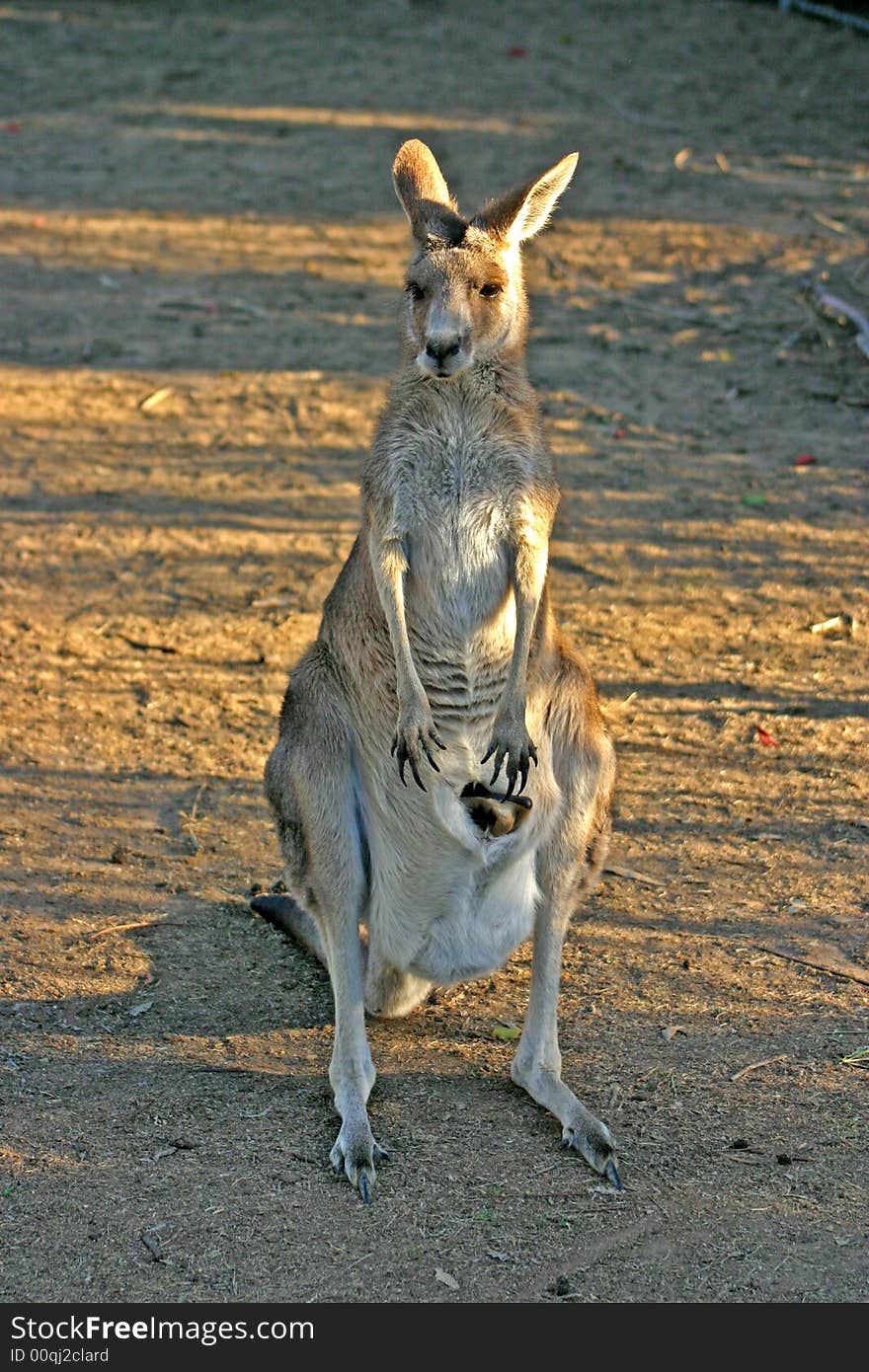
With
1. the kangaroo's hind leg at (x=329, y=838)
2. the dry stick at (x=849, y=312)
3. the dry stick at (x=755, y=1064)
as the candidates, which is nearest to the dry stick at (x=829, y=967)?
the dry stick at (x=755, y=1064)

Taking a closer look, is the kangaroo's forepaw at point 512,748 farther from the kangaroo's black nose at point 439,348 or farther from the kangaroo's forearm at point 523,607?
the kangaroo's black nose at point 439,348

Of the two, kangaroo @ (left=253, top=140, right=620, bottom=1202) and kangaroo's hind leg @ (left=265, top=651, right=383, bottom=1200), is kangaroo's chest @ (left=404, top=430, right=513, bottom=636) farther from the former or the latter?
kangaroo's hind leg @ (left=265, top=651, right=383, bottom=1200)

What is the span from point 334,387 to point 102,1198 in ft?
15.5

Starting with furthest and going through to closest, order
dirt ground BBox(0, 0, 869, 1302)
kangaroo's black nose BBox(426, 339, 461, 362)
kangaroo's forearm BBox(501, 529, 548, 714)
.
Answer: kangaroo's forearm BBox(501, 529, 548, 714), kangaroo's black nose BBox(426, 339, 461, 362), dirt ground BBox(0, 0, 869, 1302)

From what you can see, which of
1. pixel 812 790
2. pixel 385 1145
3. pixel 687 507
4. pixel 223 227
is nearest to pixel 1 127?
pixel 223 227

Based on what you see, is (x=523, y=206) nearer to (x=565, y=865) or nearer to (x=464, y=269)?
(x=464, y=269)

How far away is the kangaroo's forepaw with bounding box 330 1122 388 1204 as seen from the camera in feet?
11.0

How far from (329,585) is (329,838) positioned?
2429 millimetres

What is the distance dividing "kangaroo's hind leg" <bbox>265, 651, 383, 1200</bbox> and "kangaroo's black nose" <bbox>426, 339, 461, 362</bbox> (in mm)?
827

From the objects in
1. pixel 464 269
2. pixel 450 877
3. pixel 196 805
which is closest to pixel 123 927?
pixel 196 805

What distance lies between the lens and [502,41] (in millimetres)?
11461

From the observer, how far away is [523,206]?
12.2 ft

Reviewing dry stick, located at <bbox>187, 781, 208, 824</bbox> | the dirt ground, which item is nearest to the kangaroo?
the dirt ground

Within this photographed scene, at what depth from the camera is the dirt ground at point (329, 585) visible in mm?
3312
